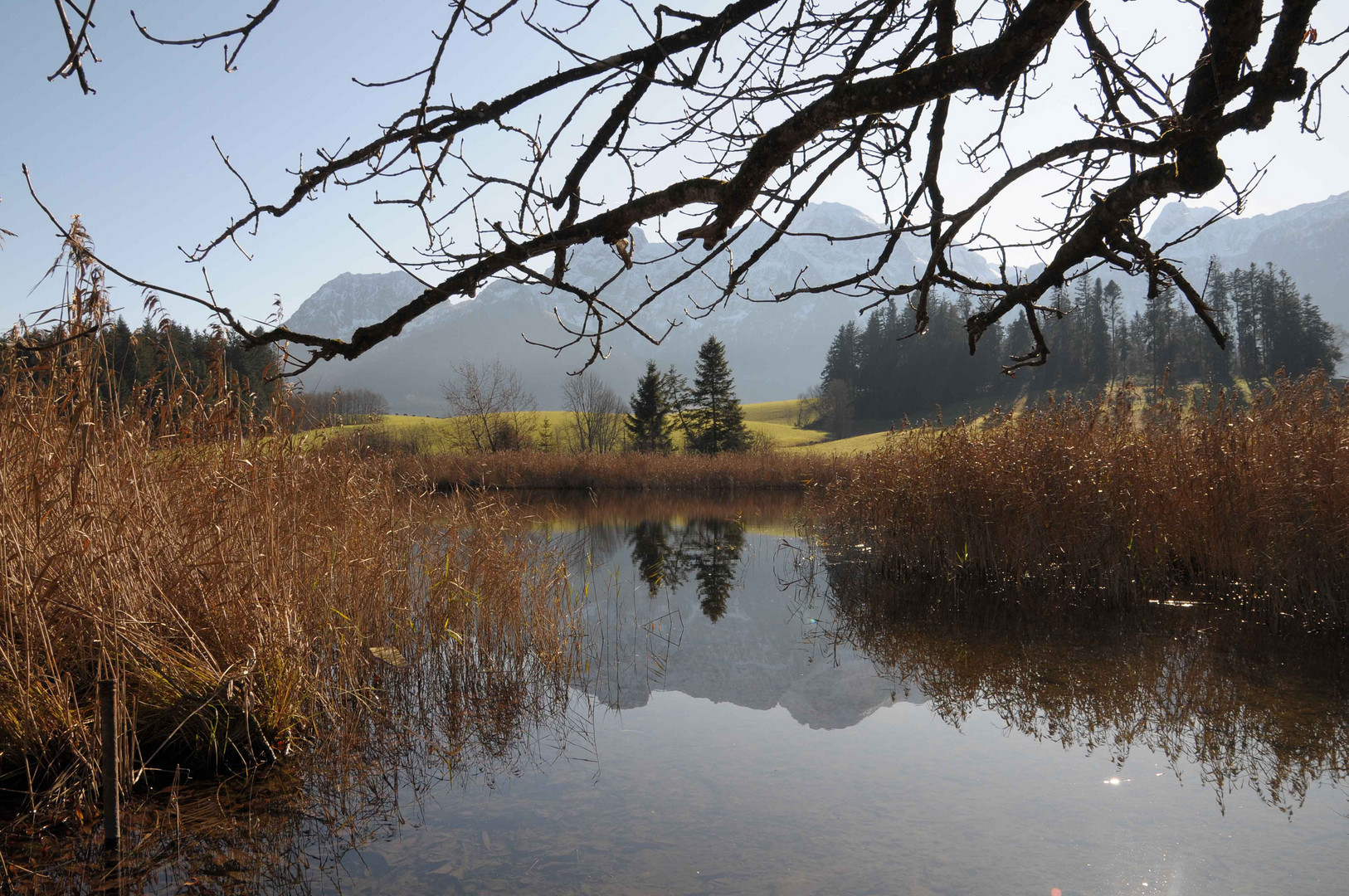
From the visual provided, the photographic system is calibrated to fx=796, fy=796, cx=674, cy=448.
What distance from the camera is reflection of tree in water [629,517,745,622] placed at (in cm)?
1059

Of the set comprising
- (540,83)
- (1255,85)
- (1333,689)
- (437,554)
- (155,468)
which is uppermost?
(540,83)

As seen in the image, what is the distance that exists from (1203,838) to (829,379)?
65.2m

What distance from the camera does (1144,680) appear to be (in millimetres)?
5695

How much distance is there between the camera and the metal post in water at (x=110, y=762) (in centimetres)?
275

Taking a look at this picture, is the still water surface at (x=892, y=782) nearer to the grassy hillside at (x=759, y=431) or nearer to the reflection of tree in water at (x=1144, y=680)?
the reflection of tree in water at (x=1144, y=680)

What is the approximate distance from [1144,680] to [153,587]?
628 centimetres

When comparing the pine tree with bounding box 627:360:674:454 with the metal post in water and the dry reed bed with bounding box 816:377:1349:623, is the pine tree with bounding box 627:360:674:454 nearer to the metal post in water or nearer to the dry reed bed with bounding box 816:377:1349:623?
the dry reed bed with bounding box 816:377:1349:623

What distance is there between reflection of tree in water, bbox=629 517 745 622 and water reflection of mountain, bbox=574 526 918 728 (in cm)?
4

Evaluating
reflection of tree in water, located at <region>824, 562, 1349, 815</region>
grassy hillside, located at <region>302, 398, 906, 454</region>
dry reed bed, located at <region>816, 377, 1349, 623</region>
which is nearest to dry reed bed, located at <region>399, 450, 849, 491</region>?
grassy hillside, located at <region>302, 398, 906, 454</region>

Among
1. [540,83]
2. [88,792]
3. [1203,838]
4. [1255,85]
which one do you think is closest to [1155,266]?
[1255,85]

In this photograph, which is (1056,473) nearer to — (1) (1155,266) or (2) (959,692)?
(2) (959,692)

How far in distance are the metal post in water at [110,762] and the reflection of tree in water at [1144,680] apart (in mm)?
4669

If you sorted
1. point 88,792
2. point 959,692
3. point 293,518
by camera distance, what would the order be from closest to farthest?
point 88,792
point 293,518
point 959,692

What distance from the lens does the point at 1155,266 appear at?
275 cm
